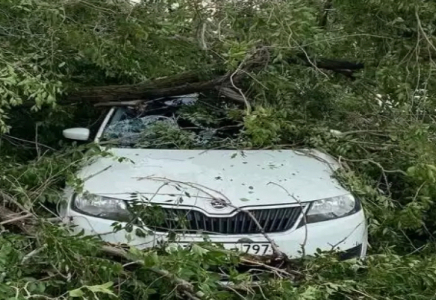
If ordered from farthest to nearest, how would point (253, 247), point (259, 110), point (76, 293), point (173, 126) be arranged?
point (173, 126)
point (259, 110)
point (253, 247)
point (76, 293)

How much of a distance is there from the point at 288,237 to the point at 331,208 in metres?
0.37

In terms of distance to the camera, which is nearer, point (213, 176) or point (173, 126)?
point (213, 176)

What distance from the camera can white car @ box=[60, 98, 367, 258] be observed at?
149 inches

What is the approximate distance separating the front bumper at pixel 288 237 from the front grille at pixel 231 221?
0.05 meters

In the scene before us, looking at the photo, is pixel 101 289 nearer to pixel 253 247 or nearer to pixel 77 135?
pixel 253 247

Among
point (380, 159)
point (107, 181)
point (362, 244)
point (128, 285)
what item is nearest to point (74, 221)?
point (107, 181)

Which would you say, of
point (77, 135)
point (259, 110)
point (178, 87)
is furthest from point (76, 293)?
point (178, 87)

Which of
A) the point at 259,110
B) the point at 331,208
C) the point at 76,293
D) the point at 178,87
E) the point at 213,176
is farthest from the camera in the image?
the point at 178,87

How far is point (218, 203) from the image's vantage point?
3.91 metres

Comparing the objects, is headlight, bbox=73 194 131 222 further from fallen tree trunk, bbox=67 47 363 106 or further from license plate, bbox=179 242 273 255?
fallen tree trunk, bbox=67 47 363 106

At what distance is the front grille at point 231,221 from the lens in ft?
12.5

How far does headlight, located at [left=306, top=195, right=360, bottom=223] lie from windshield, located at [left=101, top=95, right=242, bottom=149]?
103 centimetres

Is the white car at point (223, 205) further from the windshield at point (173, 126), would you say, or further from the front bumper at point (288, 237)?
the windshield at point (173, 126)

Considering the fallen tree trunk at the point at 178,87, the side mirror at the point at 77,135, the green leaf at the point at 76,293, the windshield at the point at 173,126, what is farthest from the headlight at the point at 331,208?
the side mirror at the point at 77,135
